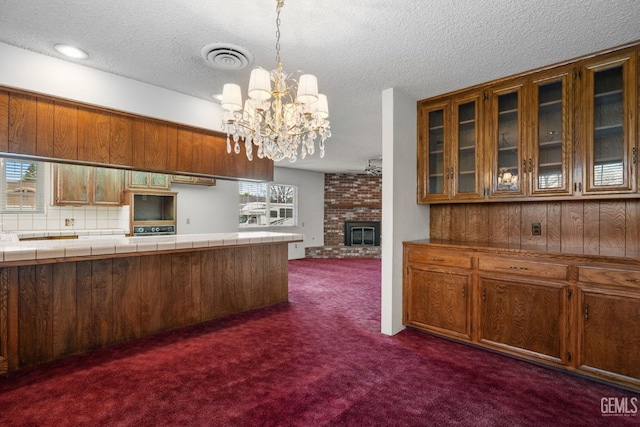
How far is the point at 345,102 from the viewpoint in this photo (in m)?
3.61

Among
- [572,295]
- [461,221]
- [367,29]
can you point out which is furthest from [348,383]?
[367,29]

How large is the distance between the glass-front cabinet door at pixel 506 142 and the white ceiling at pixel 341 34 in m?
0.23

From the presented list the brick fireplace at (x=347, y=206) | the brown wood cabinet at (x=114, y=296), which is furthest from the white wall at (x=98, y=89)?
the brick fireplace at (x=347, y=206)

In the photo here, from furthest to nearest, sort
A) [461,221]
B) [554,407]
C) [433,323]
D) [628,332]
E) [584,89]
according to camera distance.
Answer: [461,221], [433,323], [584,89], [628,332], [554,407]

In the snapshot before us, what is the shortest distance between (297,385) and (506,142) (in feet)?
8.97

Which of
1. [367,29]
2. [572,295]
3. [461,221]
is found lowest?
[572,295]

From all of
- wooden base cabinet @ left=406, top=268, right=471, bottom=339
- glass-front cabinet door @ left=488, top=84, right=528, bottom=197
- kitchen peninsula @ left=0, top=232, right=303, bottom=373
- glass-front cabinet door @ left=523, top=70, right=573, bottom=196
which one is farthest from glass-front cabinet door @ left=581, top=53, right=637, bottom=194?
kitchen peninsula @ left=0, top=232, right=303, bottom=373

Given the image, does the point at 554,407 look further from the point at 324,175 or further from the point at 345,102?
the point at 324,175

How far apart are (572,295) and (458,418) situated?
4.28ft

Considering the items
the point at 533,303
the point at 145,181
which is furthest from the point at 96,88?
the point at 533,303

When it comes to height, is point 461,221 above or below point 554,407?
above

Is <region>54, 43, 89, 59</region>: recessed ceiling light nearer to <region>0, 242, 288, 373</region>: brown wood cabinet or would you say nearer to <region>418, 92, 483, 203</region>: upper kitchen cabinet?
<region>0, 242, 288, 373</region>: brown wood cabinet

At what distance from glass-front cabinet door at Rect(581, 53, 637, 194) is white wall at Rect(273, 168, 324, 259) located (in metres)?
6.37

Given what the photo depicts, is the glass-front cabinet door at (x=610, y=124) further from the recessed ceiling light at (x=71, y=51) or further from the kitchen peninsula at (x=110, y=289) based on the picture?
the recessed ceiling light at (x=71, y=51)
